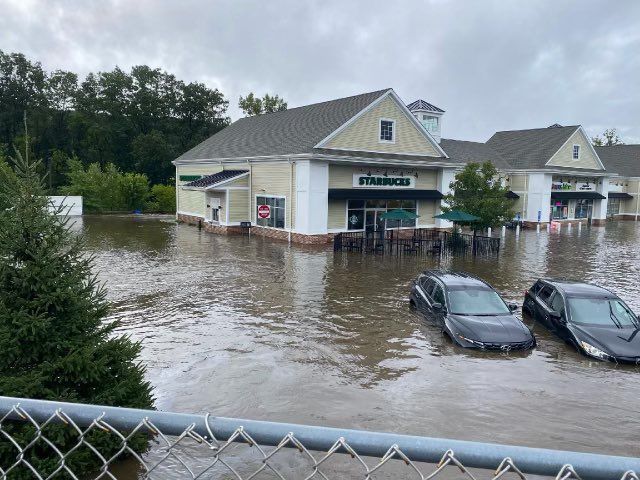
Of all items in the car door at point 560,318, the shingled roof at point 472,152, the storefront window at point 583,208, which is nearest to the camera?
the car door at point 560,318

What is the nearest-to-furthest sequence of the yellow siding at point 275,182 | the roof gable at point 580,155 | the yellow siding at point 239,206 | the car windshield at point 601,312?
the car windshield at point 601,312
the yellow siding at point 275,182
the yellow siding at point 239,206
the roof gable at point 580,155

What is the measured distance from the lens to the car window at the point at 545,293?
46.0 feet

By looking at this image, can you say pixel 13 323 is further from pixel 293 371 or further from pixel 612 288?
pixel 612 288

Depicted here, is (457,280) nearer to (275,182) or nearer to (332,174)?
(332,174)

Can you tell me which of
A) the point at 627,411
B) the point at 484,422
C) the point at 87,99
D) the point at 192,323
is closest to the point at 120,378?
the point at 484,422

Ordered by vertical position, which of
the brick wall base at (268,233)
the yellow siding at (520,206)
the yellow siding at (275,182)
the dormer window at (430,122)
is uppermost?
the dormer window at (430,122)

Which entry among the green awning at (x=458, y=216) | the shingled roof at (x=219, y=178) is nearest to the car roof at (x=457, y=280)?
the green awning at (x=458, y=216)

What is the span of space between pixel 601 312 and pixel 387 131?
21.3 m

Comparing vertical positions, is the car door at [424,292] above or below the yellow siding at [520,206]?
below

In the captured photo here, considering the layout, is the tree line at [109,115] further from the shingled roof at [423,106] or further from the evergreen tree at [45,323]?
the evergreen tree at [45,323]

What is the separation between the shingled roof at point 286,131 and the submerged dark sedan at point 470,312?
1622 centimetres

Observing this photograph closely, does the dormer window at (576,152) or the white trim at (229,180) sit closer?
the white trim at (229,180)

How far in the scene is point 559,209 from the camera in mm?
46250

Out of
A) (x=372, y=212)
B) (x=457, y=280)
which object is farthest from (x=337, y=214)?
(x=457, y=280)
